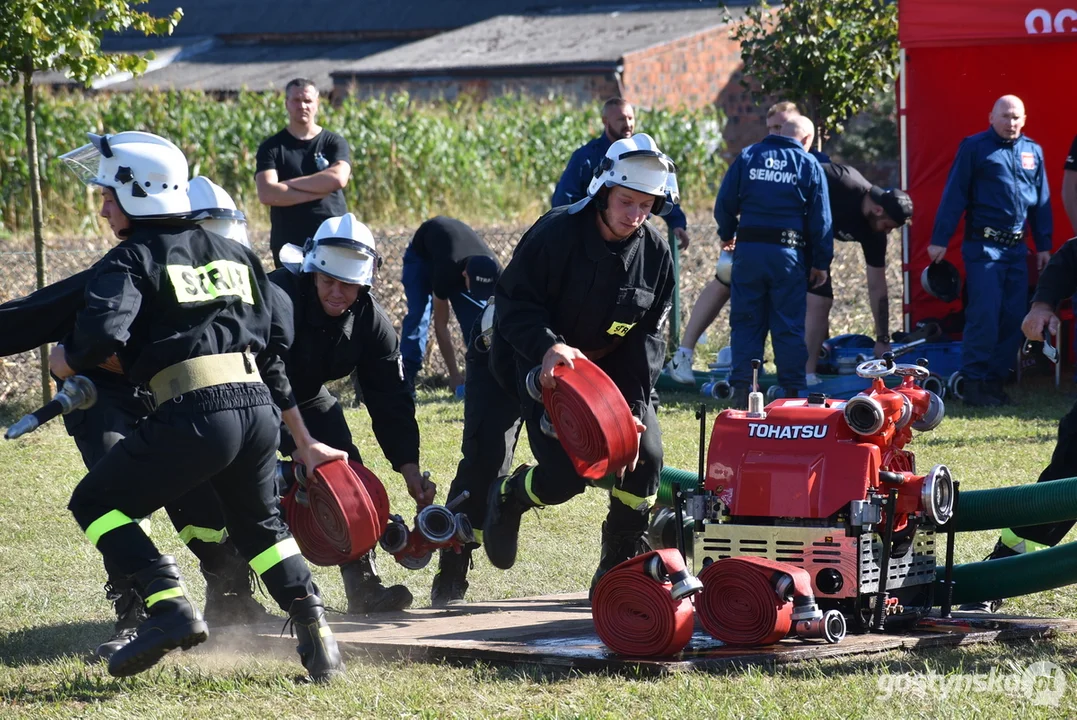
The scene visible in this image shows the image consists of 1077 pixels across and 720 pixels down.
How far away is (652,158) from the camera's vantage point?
5.38 meters

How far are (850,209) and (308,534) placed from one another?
6.65m

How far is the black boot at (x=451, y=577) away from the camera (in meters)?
6.51

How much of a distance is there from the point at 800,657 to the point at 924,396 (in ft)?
3.94

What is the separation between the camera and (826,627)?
16.1 ft

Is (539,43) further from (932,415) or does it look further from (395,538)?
(932,415)

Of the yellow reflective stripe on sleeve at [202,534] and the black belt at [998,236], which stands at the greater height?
the black belt at [998,236]

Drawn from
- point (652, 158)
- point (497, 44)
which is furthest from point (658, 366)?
point (497, 44)

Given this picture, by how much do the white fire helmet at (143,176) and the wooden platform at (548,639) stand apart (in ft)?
5.80

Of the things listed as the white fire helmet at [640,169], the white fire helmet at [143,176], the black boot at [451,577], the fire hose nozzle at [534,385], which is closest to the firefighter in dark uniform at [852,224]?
the black boot at [451,577]

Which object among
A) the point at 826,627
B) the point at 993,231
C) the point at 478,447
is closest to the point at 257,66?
the point at 993,231

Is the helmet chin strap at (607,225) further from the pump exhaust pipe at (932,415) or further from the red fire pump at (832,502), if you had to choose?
the pump exhaust pipe at (932,415)

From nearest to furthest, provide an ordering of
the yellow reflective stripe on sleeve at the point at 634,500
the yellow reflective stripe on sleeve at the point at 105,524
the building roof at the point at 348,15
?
1. the yellow reflective stripe on sleeve at the point at 105,524
2. the yellow reflective stripe on sleeve at the point at 634,500
3. the building roof at the point at 348,15

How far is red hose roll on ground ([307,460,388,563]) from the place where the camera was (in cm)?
544

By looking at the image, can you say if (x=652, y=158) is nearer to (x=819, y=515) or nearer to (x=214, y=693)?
(x=819, y=515)
